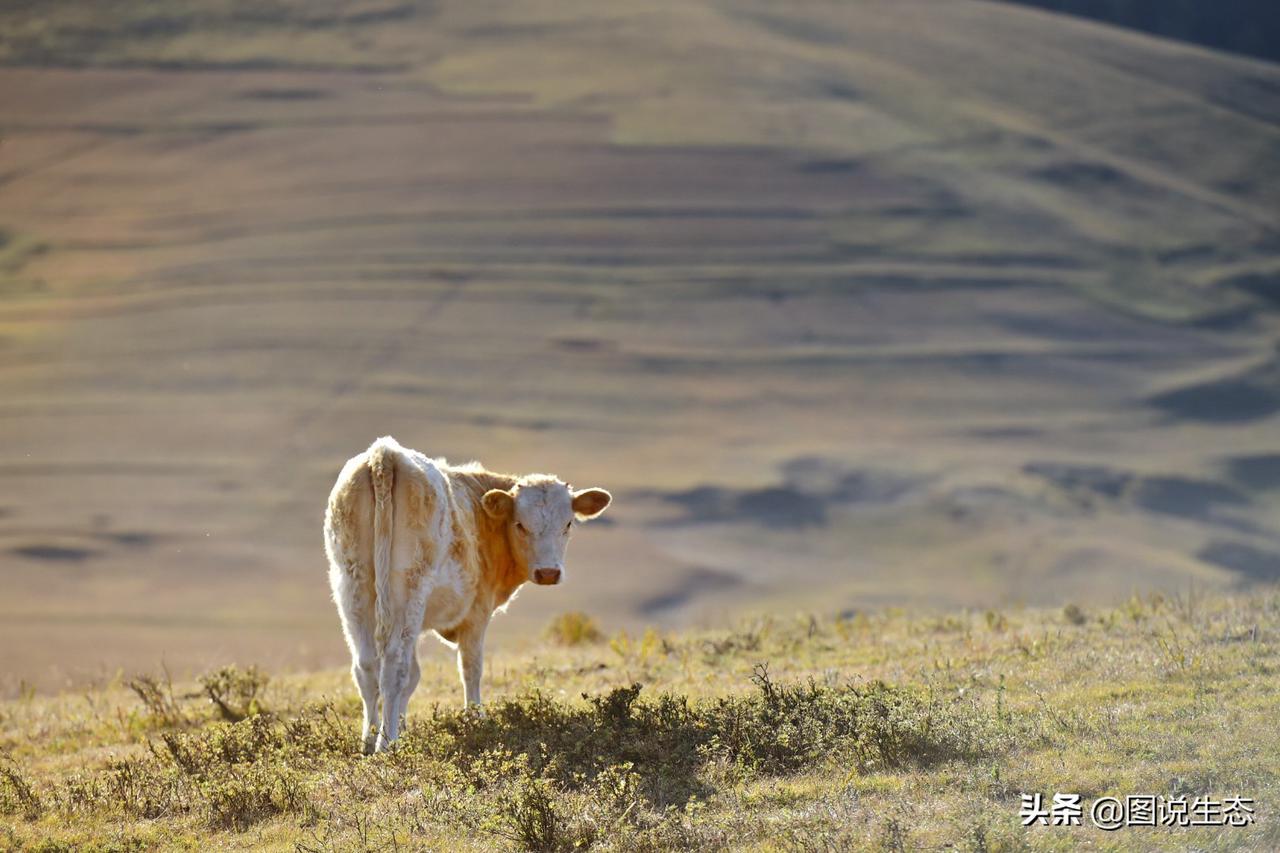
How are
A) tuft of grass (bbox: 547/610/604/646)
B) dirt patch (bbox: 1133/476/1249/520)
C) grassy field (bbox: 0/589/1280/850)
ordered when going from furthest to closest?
dirt patch (bbox: 1133/476/1249/520) < tuft of grass (bbox: 547/610/604/646) < grassy field (bbox: 0/589/1280/850)

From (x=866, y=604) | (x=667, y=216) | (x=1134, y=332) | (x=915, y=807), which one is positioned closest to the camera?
(x=915, y=807)

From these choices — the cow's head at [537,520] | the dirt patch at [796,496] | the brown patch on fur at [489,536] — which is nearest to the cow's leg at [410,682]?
the brown patch on fur at [489,536]

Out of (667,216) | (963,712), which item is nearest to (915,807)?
(963,712)

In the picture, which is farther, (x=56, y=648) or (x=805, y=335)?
(x=805, y=335)

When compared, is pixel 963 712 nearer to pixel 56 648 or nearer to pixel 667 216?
pixel 56 648

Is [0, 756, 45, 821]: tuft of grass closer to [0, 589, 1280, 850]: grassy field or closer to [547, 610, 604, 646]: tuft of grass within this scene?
[0, 589, 1280, 850]: grassy field

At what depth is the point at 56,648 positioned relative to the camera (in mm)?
30422

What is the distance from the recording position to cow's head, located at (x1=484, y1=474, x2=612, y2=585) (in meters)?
10.3

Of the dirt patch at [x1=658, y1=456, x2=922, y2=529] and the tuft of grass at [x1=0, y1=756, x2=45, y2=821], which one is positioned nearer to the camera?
the tuft of grass at [x1=0, y1=756, x2=45, y2=821]

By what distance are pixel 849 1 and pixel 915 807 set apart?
4799 inches

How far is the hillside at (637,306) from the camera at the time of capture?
40469 millimetres

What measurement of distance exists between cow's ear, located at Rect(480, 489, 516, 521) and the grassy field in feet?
4.07

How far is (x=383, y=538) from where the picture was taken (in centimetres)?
923

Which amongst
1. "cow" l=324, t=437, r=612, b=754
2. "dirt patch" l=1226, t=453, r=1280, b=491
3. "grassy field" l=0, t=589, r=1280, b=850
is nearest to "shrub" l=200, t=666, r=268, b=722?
"grassy field" l=0, t=589, r=1280, b=850
